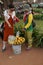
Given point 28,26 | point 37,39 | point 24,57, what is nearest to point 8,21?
point 28,26

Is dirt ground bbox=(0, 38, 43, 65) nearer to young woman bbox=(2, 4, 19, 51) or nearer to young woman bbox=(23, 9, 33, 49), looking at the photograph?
young woman bbox=(23, 9, 33, 49)

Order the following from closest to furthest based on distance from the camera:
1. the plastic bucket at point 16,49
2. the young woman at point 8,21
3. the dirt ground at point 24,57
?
the dirt ground at point 24,57, the plastic bucket at point 16,49, the young woman at point 8,21

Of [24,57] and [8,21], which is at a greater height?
[8,21]

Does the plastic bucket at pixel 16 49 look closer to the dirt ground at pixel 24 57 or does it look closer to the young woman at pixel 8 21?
the dirt ground at pixel 24 57

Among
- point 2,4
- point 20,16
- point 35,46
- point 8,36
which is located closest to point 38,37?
point 35,46

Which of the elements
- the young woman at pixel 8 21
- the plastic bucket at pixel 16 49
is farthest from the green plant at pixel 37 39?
the young woman at pixel 8 21

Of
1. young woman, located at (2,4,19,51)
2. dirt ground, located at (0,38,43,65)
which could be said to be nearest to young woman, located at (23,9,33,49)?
dirt ground, located at (0,38,43,65)

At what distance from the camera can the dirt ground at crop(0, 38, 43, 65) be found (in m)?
5.20

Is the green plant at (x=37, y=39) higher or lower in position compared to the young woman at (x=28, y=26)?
lower

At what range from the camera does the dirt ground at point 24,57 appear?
520cm

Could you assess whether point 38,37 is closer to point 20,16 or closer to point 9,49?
point 9,49

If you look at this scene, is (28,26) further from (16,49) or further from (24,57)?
(24,57)

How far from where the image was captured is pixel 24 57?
5520 mm

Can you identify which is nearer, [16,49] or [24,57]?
[24,57]
